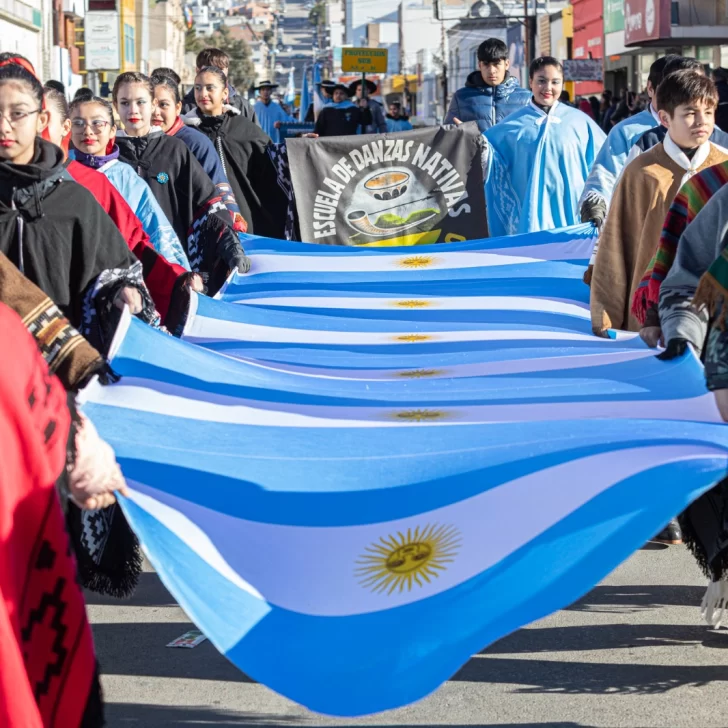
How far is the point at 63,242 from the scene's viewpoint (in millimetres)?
4523

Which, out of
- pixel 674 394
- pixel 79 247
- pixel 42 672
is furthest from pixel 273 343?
pixel 42 672

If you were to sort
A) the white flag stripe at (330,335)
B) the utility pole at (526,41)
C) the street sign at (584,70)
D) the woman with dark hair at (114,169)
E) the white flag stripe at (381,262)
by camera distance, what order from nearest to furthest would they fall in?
the white flag stripe at (330,335), the woman with dark hair at (114,169), the white flag stripe at (381,262), the street sign at (584,70), the utility pole at (526,41)

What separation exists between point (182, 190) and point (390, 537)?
13.1ft

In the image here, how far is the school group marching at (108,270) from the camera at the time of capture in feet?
9.84

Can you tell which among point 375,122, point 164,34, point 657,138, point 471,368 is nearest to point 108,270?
point 471,368

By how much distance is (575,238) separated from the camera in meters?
7.70

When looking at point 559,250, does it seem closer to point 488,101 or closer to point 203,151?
point 203,151

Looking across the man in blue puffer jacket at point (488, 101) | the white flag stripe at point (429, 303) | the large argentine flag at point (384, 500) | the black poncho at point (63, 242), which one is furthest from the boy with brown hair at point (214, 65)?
the large argentine flag at point (384, 500)

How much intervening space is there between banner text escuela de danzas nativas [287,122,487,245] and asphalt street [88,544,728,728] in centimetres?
464

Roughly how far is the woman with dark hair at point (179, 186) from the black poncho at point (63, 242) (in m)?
2.43

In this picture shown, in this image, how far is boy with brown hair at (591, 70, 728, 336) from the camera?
18.3 ft

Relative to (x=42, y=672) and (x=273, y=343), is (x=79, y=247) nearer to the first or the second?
(x=273, y=343)

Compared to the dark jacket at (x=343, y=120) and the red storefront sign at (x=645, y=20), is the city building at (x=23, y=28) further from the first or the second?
the dark jacket at (x=343, y=120)

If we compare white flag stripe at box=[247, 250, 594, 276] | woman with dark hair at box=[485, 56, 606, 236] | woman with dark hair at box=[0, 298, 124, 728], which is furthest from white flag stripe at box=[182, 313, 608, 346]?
woman with dark hair at box=[485, 56, 606, 236]
